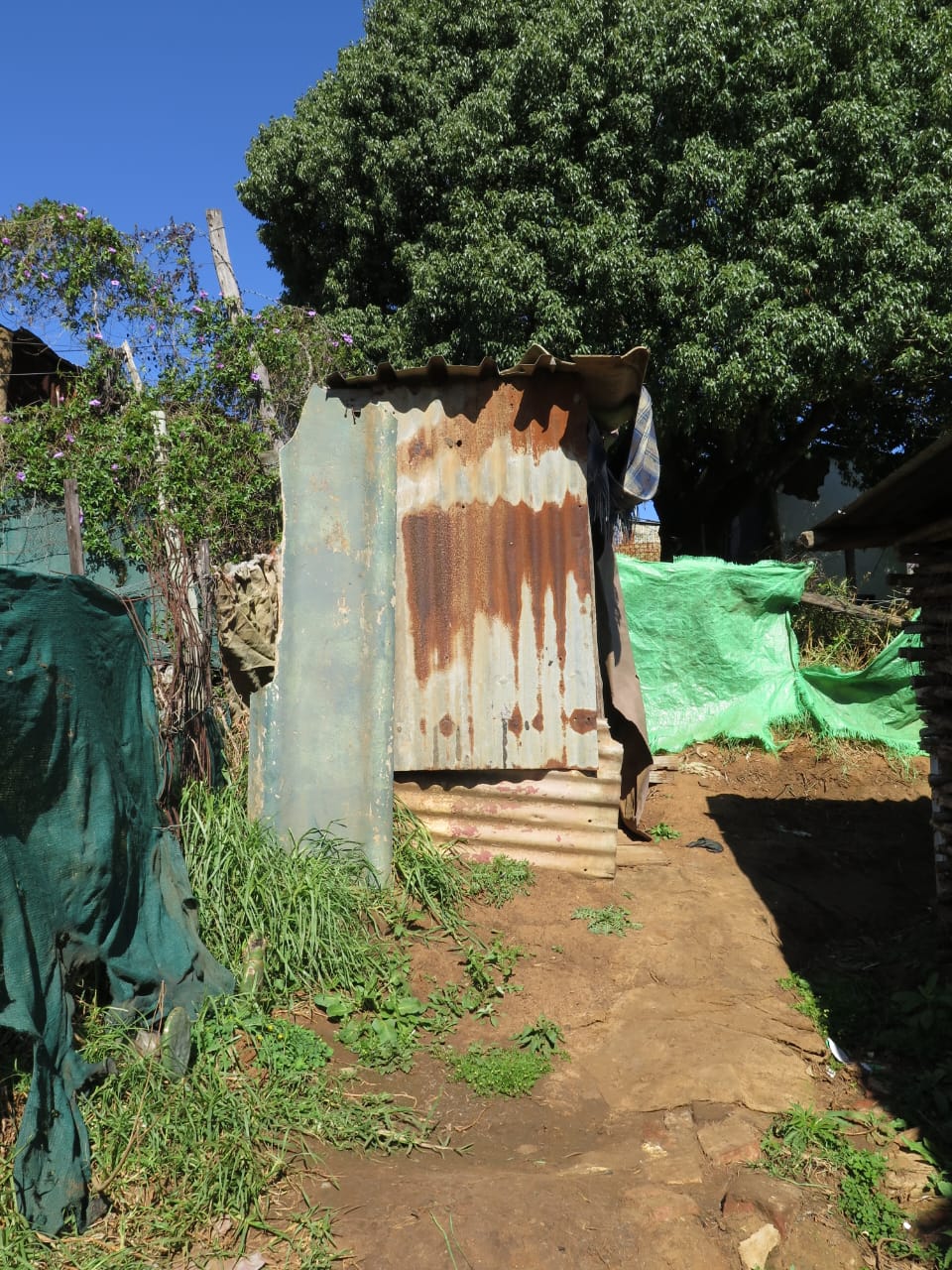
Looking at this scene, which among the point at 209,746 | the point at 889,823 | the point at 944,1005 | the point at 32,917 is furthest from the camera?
the point at 889,823

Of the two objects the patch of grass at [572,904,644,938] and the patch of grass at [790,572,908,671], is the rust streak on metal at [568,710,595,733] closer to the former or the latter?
the patch of grass at [572,904,644,938]

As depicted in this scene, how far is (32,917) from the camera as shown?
290 centimetres

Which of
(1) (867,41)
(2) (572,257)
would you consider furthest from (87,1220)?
(1) (867,41)

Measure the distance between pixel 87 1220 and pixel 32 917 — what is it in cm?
88

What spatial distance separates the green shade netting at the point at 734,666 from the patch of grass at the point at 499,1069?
16.2 feet

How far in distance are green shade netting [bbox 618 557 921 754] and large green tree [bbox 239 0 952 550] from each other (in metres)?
3.00

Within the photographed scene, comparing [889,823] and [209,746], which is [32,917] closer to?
[209,746]

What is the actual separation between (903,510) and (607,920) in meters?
2.84

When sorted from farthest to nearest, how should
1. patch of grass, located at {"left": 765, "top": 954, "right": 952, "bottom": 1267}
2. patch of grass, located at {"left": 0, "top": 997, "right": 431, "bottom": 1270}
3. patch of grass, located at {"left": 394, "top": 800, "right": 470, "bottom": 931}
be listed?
patch of grass, located at {"left": 394, "top": 800, "right": 470, "bottom": 931} < patch of grass, located at {"left": 765, "top": 954, "right": 952, "bottom": 1267} < patch of grass, located at {"left": 0, "top": 997, "right": 431, "bottom": 1270}

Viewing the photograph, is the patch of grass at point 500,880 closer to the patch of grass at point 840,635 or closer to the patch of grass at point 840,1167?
the patch of grass at point 840,1167

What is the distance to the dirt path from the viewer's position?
273 centimetres

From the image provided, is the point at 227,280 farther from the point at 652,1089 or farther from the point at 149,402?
the point at 652,1089

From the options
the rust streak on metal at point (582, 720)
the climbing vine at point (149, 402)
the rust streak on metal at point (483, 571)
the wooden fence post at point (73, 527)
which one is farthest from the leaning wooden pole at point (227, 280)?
the rust streak on metal at point (582, 720)

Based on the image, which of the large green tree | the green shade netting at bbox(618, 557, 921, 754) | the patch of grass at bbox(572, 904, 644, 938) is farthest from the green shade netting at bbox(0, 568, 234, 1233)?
the large green tree
